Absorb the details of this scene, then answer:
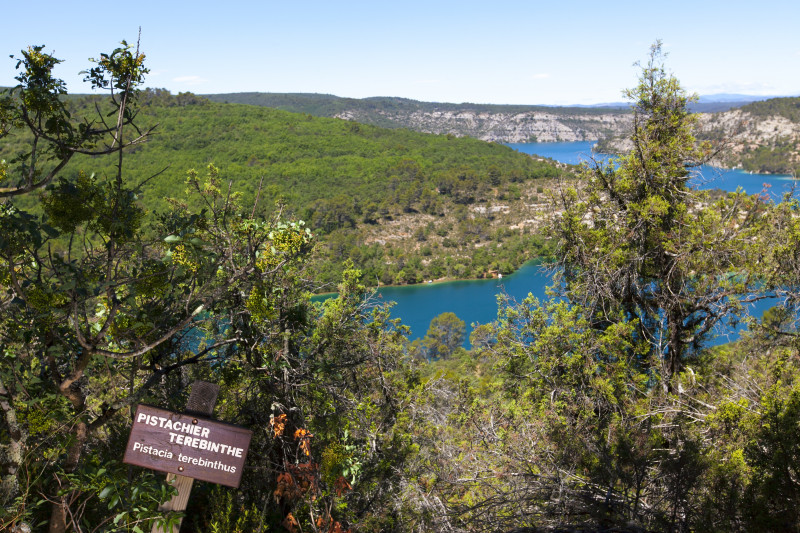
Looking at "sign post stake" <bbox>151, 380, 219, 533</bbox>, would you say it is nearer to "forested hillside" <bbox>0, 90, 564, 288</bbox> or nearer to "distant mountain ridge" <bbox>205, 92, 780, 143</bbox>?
"forested hillside" <bbox>0, 90, 564, 288</bbox>

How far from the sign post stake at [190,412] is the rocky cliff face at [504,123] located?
516 feet

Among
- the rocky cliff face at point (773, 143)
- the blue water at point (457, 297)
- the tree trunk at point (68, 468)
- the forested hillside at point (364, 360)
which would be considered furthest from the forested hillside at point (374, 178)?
the tree trunk at point (68, 468)

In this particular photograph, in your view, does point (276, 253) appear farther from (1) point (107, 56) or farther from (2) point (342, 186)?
(2) point (342, 186)

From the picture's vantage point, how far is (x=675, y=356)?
540 centimetres

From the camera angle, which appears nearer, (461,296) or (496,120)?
(461,296)

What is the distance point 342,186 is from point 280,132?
23.9 m

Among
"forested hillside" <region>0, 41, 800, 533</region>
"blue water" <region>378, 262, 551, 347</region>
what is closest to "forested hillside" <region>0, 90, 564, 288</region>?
"blue water" <region>378, 262, 551, 347</region>

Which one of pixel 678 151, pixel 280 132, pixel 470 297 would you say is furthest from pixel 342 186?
pixel 678 151

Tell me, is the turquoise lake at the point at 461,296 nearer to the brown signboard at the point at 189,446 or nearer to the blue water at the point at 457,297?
the blue water at the point at 457,297

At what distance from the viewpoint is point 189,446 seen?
2.05 meters

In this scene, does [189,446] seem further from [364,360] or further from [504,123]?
[504,123]

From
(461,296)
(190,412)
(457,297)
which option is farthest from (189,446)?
(461,296)

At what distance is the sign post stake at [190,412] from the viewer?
209 centimetres

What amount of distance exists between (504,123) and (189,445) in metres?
172
